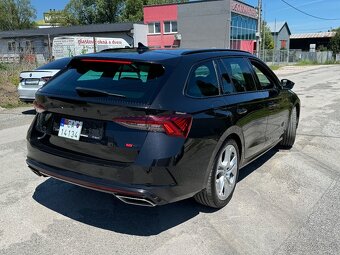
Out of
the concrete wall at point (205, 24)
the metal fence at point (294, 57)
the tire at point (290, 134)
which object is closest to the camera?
the tire at point (290, 134)

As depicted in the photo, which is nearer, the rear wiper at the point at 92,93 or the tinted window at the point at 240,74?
the rear wiper at the point at 92,93

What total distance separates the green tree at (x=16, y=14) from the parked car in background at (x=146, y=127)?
85412 mm

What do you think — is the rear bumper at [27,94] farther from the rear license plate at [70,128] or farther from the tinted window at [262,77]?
the rear license plate at [70,128]

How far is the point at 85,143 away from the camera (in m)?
3.45

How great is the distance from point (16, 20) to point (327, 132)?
282 feet

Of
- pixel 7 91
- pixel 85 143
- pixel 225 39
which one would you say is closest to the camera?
pixel 85 143

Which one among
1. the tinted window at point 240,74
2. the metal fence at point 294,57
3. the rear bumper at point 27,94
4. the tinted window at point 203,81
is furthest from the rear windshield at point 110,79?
the metal fence at point 294,57

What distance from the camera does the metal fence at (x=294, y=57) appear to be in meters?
47.7

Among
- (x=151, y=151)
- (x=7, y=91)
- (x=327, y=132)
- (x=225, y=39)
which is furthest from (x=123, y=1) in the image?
(x=151, y=151)

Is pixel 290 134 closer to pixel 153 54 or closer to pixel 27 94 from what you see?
pixel 153 54

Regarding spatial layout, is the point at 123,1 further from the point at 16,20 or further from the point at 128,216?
the point at 128,216

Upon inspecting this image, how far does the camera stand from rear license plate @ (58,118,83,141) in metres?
3.50

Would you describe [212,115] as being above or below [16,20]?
below

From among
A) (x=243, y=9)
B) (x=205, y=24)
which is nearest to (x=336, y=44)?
(x=243, y=9)
